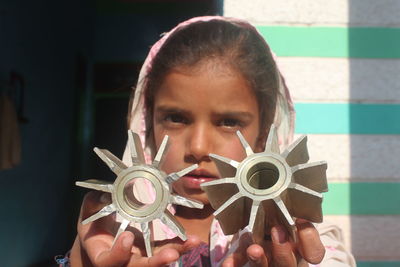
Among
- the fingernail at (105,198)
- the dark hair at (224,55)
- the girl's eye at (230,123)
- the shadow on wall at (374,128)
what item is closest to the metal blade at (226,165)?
the fingernail at (105,198)

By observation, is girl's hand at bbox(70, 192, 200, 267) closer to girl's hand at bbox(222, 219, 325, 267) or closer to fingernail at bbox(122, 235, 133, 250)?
fingernail at bbox(122, 235, 133, 250)

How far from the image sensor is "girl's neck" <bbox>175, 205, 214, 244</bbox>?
3.58 feet

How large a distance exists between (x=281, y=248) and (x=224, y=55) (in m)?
0.56

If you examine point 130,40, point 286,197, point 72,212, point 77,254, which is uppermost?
point 130,40

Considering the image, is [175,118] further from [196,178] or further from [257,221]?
[257,221]

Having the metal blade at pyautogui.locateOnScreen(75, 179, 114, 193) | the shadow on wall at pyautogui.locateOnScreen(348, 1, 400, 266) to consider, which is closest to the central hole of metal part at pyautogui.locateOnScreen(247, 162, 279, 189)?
the metal blade at pyautogui.locateOnScreen(75, 179, 114, 193)

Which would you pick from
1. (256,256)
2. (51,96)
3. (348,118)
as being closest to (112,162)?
(256,256)

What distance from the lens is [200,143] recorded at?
90 centimetres

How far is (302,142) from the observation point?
0.64m

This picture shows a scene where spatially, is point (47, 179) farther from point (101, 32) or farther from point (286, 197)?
point (286, 197)

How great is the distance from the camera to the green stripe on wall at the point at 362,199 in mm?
1688

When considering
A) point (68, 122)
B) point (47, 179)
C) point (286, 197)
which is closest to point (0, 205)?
point (47, 179)

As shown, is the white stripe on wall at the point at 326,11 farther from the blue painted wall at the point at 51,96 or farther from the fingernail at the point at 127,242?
the blue painted wall at the point at 51,96

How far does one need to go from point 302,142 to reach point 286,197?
9cm
